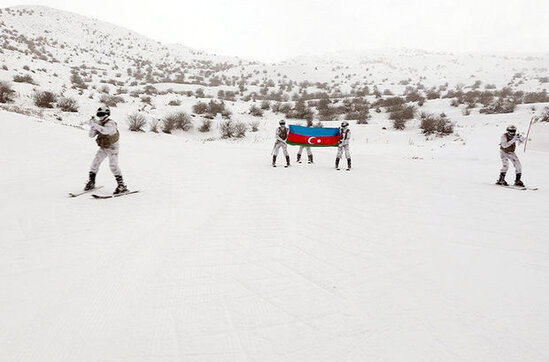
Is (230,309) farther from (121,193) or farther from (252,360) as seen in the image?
(121,193)

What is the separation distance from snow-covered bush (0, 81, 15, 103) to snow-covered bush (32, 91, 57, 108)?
101 centimetres

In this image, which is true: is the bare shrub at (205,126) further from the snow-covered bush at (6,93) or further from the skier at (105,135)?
the skier at (105,135)

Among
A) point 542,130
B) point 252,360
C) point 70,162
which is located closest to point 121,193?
point 70,162

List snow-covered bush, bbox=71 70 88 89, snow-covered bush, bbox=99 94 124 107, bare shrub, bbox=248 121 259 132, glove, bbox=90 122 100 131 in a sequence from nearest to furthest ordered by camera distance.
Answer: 1. glove, bbox=90 122 100 131
2. bare shrub, bbox=248 121 259 132
3. snow-covered bush, bbox=99 94 124 107
4. snow-covered bush, bbox=71 70 88 89

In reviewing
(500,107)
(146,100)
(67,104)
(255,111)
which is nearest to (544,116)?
(500,107)

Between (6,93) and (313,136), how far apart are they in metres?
17.6

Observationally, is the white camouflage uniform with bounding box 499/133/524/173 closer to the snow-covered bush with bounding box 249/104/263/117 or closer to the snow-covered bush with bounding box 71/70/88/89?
the snow-covered bush with bounding box 249/104/263/117

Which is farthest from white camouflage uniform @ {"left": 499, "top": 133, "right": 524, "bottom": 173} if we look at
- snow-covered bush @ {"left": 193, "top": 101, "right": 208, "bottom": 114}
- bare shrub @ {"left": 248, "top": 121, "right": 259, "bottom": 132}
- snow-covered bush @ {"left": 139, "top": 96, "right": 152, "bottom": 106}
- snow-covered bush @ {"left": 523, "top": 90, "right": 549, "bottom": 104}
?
snow-covered bush @ {"left": 139, "top": 96, "right": 152, "bottom": 106}

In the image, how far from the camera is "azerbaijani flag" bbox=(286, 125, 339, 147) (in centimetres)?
1279

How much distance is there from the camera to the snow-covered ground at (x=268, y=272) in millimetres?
2717

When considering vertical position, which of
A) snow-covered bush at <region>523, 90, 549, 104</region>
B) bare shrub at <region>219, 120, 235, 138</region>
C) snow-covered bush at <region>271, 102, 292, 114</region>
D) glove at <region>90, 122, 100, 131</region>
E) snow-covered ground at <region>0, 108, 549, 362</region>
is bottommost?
snow-covered ground at <region>0, 108, 549, 362</region>

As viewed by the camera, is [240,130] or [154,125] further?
[240,130]

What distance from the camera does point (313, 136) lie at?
1284 cm

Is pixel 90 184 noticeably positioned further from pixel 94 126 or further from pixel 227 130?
pixel 227 130
